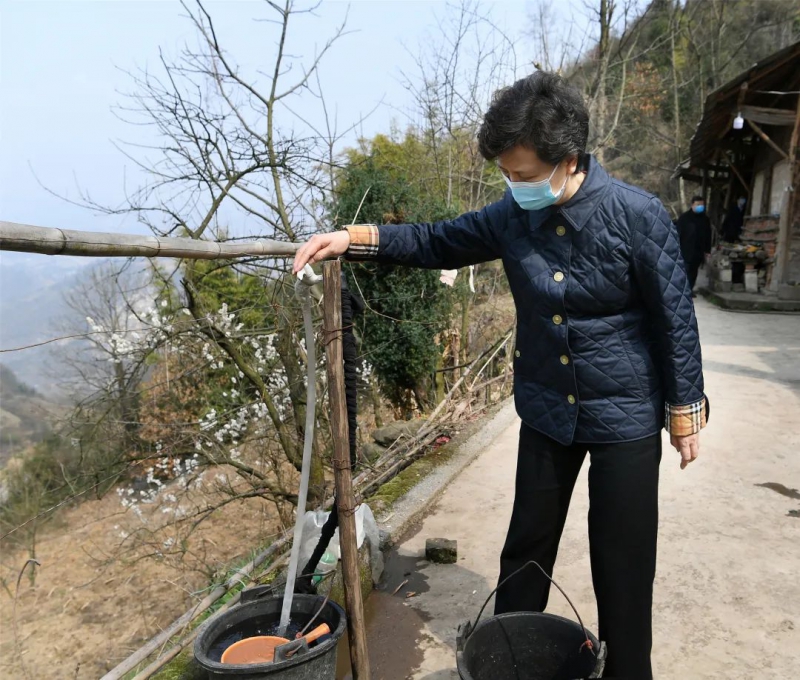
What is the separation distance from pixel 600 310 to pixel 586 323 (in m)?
0.05

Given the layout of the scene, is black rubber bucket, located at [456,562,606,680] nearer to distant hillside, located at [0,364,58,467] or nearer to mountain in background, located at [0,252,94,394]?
mountain in background, located at [0,252,94,394]

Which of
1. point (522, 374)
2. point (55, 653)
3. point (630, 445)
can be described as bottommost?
point (55, 653)

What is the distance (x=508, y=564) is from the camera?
85.5 inches

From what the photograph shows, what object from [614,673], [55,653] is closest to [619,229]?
[614,673]

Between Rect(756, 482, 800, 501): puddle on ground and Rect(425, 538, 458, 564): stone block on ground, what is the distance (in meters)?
2.03

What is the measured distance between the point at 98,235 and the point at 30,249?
17 cm

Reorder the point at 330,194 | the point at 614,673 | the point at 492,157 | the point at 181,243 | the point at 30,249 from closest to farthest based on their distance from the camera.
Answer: the point at 30,249
the point at 181,243
the point at 492,157
the point at 614,673
the point at 330,194

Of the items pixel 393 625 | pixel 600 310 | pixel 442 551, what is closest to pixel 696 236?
pixel 442 551

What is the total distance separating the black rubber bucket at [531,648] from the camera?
1.97 metres

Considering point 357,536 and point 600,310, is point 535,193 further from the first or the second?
point 357,536

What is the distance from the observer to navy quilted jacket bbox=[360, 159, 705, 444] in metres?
1.82

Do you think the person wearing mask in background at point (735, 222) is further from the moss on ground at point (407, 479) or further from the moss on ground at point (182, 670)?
the moss on ground at point (182, 670)

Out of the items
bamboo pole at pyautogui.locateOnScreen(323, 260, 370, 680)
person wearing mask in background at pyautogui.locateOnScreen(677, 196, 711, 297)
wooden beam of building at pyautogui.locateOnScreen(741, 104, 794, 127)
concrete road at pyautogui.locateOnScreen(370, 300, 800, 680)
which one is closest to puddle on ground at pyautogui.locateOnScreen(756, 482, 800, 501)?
concrete road at pyautogui.locateOnScreen(370, 300, 800, 680)

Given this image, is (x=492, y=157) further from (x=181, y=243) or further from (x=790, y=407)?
(x=790, y=407)
